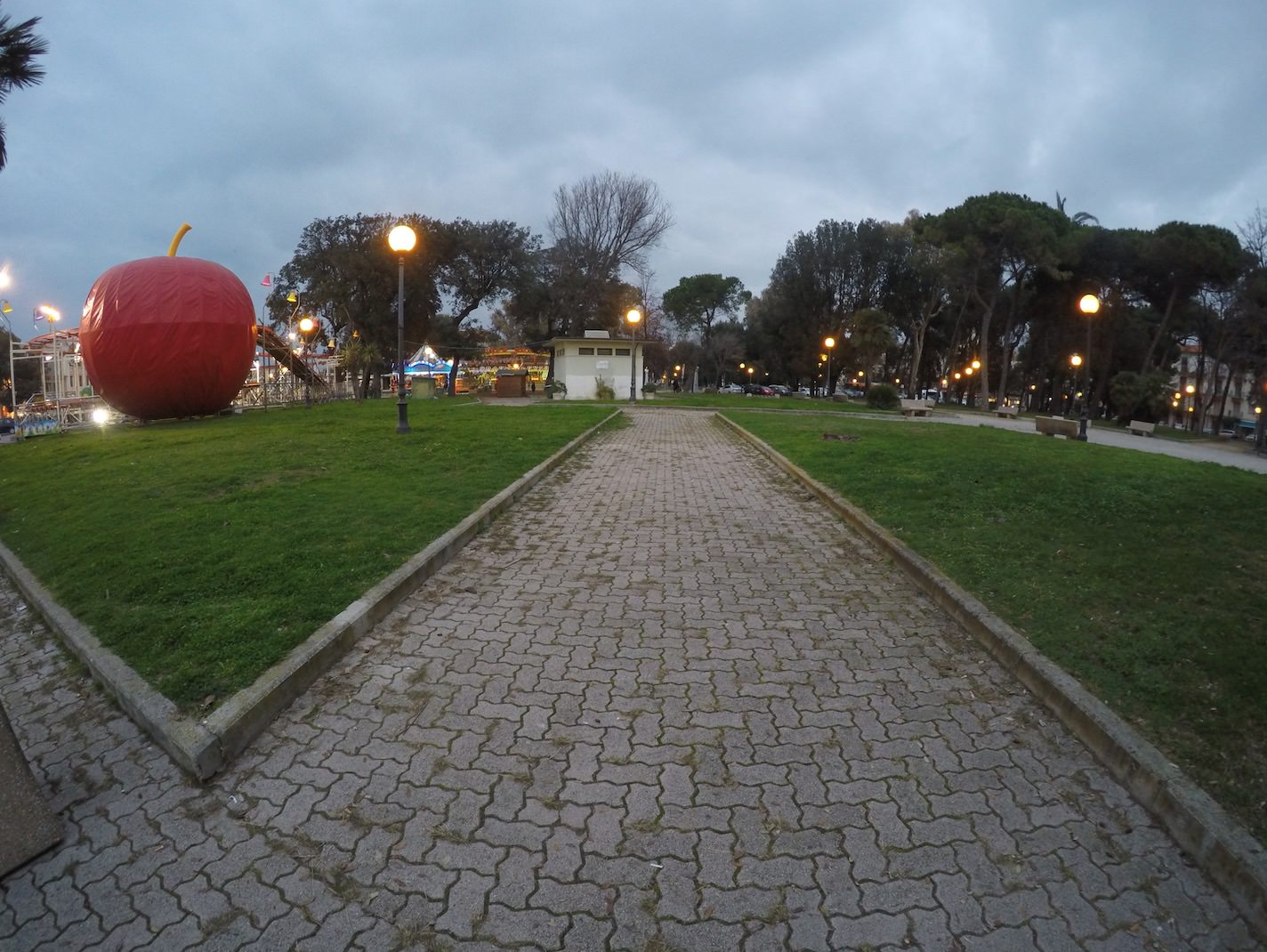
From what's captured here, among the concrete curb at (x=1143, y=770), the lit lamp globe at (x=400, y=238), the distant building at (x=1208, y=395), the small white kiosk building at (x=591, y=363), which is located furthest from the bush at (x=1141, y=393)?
the concrete curb at (x=1143, y=770)

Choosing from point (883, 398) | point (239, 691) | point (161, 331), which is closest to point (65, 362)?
point (161, 331)

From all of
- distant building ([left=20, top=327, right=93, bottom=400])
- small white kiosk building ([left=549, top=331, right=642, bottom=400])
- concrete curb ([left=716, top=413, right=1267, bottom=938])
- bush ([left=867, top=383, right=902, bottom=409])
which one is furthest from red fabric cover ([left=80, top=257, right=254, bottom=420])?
bush ([left=867, top=383, right=902, bottom=409])

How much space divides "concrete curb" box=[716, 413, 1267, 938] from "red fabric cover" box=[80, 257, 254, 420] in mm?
19948

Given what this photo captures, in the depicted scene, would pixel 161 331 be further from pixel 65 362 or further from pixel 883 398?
pixel 883 398

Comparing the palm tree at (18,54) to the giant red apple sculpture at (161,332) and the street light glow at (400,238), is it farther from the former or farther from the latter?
the giant red apple sculpture at (161,332)

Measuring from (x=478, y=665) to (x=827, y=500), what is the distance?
19.5 ft

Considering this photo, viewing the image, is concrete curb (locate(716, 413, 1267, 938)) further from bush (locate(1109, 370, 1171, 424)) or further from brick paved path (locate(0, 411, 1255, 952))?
bush (locate(1109, 370, 1171, 424))

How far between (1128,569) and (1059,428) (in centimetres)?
1806

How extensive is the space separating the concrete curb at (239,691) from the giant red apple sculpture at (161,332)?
47.8 feet

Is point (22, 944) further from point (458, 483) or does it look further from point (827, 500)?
point (827, 500)

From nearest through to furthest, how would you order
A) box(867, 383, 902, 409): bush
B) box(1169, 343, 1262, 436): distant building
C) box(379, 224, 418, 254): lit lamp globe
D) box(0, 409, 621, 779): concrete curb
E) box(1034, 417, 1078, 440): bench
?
box(0, 409, 621, 779): concrete curb
box(379, 224, 418, 254): lit lamp globe
box(1034, 417, 1078, 440): bench
box(867, 383, 902, 409): bush
box(1169, 343, 1262, 436): distant building

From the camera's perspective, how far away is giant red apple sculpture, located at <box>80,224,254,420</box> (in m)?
18.2

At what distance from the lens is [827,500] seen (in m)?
9.06

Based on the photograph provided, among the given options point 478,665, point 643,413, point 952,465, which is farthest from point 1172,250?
point 478,665
